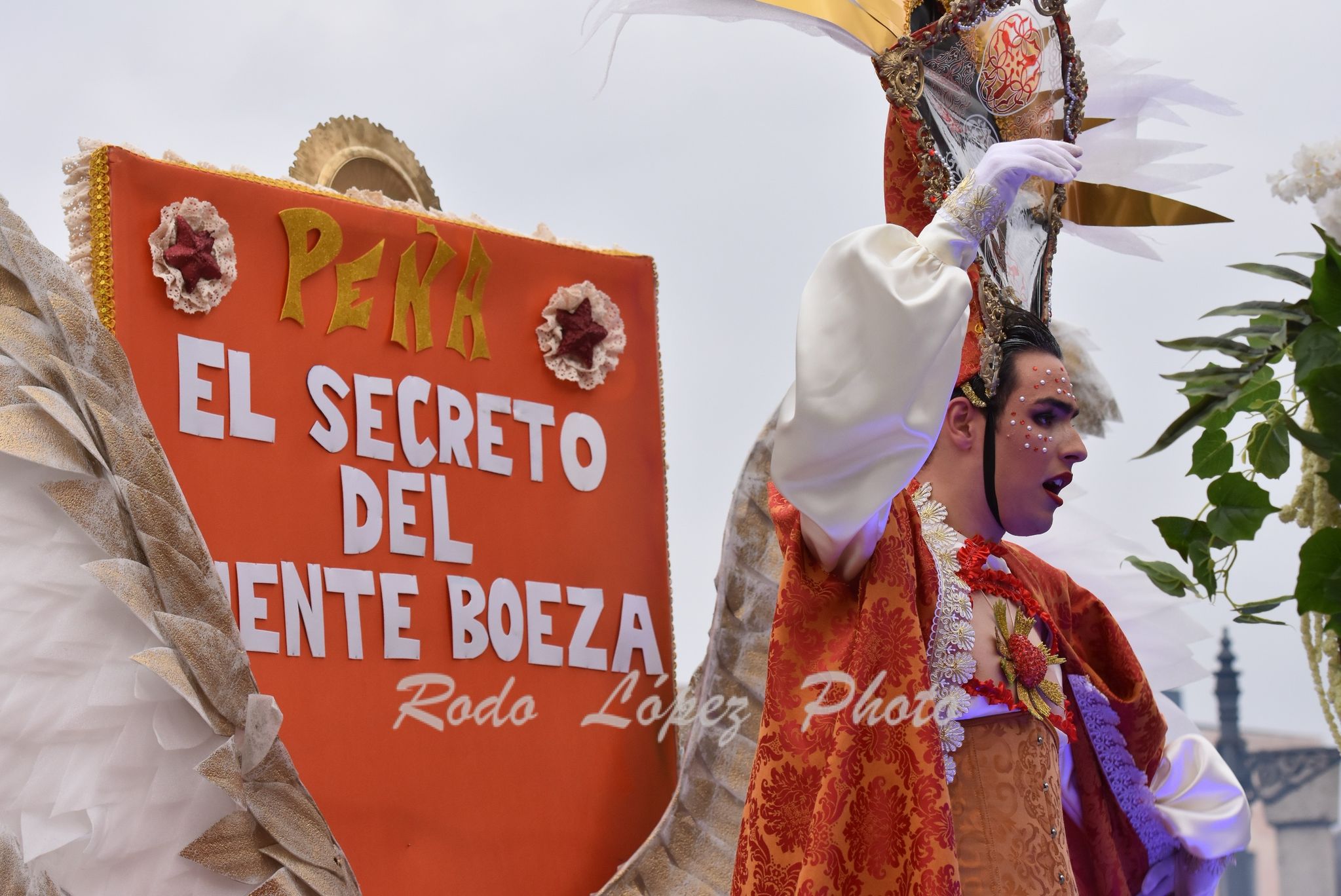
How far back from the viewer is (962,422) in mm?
1939

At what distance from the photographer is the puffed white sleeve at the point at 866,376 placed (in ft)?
4.99

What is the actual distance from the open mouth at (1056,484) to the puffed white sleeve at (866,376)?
39cm

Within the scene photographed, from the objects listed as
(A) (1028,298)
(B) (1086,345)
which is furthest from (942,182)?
(B) (1086,345)

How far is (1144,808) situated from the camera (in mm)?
2031

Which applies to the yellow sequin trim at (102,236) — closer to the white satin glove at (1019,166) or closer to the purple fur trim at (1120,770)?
the white satin glove at (1019,166)

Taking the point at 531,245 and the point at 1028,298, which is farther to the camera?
the point at 531,245

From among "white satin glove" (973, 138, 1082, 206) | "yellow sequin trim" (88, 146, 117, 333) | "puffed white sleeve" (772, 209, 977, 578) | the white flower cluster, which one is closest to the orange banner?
"yellow sequin trim" (88, 146, 117, 333)

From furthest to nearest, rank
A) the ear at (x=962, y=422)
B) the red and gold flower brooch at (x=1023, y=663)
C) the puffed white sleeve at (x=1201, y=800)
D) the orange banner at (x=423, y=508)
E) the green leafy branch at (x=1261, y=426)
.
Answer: the orange banner at (x=423, y=508)
the puffed white sleeve at (x=1201, y=800)
the ear at (x=962, y=422)
the red and gold flower brooch at (x=1023, y=663)
the green leafy branch at (x=1261, y=426)

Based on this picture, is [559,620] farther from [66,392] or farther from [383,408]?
[66,392]

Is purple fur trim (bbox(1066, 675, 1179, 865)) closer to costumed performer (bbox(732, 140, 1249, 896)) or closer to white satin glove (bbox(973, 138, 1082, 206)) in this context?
costumed performer (bbox(732, 140, 1249, 896))

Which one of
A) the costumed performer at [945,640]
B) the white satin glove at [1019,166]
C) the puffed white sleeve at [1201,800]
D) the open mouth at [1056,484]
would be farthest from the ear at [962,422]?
the puffed white sleeve at [1201,800]

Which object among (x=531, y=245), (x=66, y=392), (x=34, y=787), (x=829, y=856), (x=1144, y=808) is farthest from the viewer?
(x=531, y=245)

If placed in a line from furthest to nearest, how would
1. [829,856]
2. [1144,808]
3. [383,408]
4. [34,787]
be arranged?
[383,408] → [1144,808] → [34,787] → [829,856]

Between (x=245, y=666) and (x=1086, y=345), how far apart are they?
1.55 m
